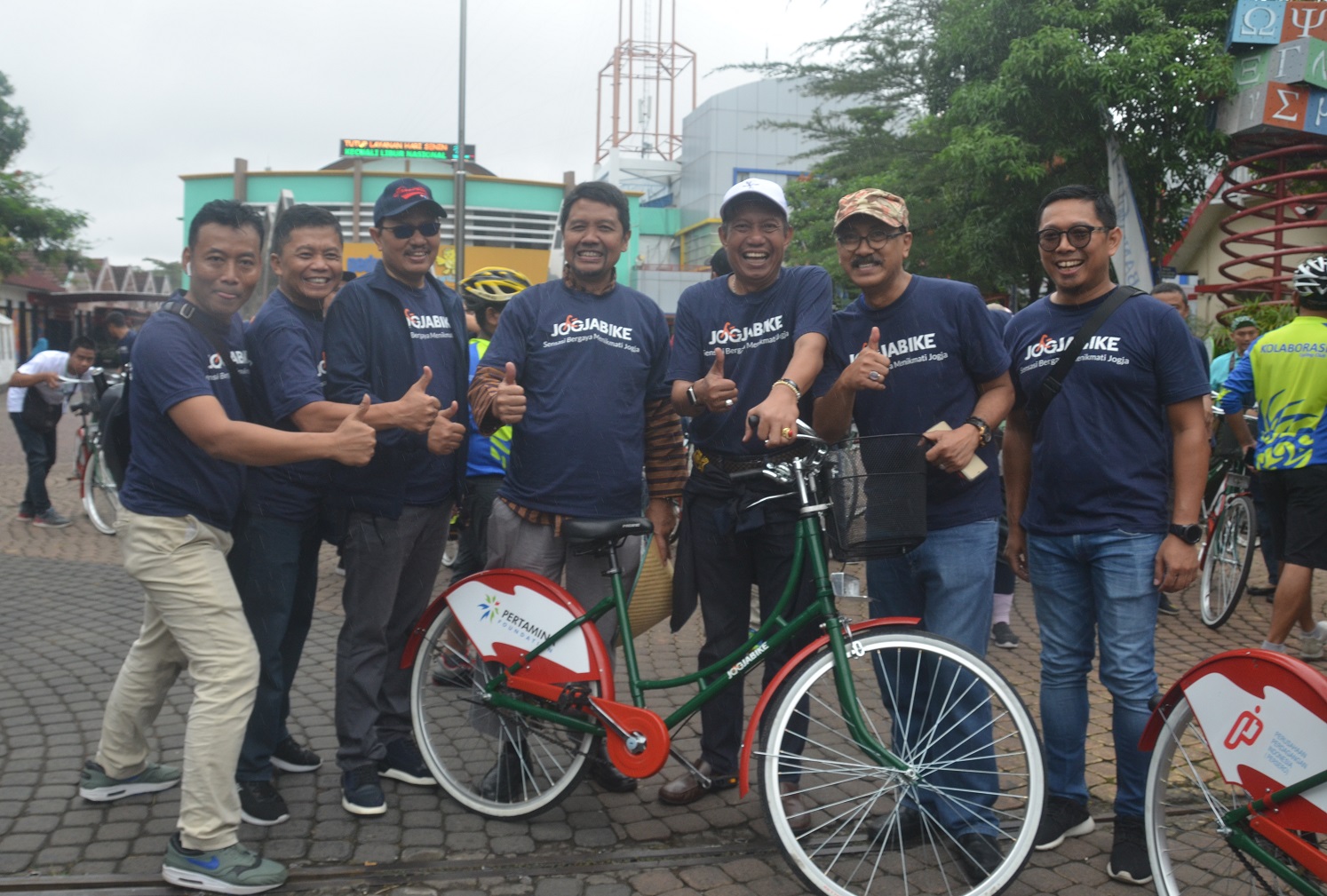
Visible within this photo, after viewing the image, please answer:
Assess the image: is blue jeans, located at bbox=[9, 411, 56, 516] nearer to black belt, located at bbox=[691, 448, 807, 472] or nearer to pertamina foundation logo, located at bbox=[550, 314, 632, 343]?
pertamina foundation logo, located at bbox=[550, 314, 632, 343]

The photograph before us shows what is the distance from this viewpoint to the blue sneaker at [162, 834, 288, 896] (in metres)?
3.21

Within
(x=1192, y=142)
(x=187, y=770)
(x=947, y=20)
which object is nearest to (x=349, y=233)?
(x=947, y=20)

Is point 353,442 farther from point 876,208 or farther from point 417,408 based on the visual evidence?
point 876,208

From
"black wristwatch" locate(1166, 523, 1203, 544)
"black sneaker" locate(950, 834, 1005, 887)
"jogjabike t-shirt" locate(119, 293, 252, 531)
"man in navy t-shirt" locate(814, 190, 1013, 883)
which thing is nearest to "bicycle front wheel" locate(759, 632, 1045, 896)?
"black sneaker" locate(950, 834, 1005, 887)

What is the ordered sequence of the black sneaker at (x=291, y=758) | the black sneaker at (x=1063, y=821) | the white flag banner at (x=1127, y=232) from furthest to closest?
1. the white flag banner at (x=1127, y=232)
2. the black sneaker at (x=291, y=758)
3. the black sneaker at (x=1063, y=821)

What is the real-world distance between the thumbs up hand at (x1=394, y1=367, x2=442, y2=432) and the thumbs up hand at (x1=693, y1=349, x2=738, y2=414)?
836mm

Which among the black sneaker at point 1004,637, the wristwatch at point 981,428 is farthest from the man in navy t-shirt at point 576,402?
the black sneaker at point 1004,637

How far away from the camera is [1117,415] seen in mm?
3398

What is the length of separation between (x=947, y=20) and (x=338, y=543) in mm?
15615

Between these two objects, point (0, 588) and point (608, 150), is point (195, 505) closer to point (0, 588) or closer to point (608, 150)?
point (0, 588)

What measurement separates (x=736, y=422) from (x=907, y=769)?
1280 mm

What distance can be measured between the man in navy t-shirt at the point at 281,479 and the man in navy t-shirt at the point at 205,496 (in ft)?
0.45

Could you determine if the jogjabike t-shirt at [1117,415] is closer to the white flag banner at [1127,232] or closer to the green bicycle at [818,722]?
the green bicycle at [818,722]

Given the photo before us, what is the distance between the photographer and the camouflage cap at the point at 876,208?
3.40 m
